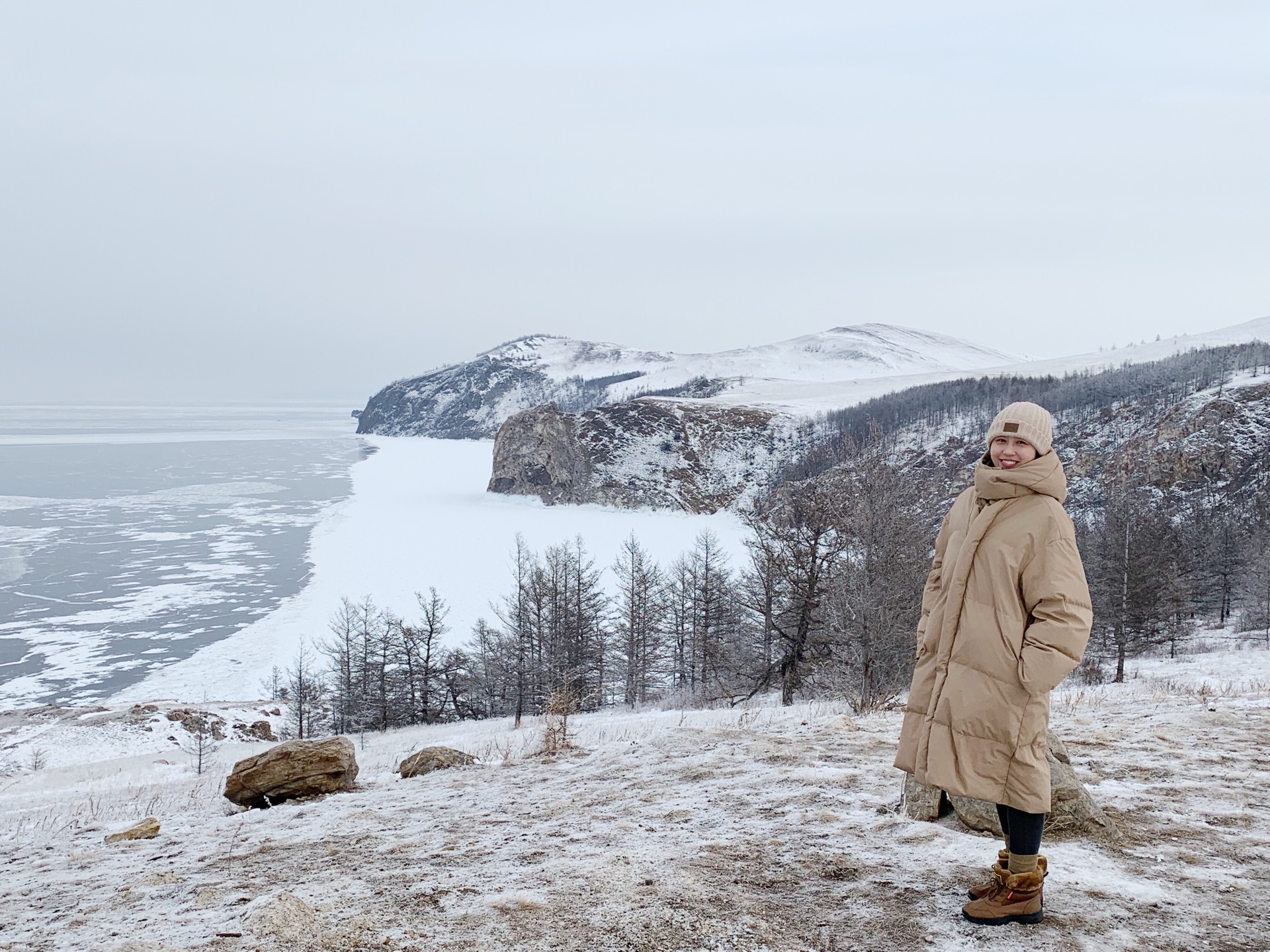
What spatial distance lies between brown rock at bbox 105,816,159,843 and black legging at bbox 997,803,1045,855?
21.7 feet

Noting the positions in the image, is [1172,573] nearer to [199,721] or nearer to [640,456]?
[199,721]

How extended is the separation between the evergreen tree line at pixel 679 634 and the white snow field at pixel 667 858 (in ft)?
14.3

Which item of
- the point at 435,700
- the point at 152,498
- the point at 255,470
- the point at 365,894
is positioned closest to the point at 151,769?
the point at 435,700

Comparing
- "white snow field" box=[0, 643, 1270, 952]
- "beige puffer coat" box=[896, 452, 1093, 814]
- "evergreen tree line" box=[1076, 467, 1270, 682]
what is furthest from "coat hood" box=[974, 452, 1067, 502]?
"evergreen tree line" box=[1076, 467, 1270, 682]

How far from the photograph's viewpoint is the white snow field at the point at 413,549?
27.6 m

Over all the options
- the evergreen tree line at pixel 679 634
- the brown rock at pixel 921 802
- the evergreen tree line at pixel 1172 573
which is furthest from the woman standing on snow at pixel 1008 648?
the evergreen tree line at pixel 1172 573

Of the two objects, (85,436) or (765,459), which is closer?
(765,459)

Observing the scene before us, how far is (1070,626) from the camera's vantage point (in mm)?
2953

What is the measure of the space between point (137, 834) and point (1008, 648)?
7000 millimetres

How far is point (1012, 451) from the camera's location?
127 inches

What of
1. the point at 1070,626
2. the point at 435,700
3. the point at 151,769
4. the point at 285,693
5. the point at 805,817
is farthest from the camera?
the point at 435,700

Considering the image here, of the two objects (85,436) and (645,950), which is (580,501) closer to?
(645,950)

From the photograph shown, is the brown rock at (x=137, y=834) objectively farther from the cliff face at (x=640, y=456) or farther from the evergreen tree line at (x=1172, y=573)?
the cliff face at (x=640, y=456)

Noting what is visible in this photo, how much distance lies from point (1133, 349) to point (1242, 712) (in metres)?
180
